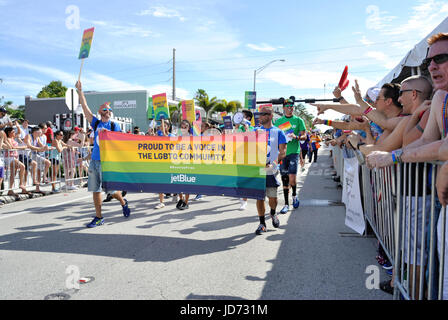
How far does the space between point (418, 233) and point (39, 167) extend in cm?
1054

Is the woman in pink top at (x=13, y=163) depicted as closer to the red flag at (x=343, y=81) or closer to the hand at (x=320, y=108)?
the hand at (x=320, y=108)

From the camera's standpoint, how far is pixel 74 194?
384 inches

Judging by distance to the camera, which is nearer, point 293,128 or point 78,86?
point 78,86

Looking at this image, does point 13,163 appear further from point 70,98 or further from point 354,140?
point 354,140

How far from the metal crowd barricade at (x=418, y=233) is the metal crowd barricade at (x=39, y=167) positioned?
9.14 metres

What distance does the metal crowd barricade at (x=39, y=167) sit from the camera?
30.3ft

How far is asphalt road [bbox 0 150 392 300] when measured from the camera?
3389 millimetres

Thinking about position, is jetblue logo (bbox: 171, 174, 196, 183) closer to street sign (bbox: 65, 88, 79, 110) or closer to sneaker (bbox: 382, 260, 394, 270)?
sneaker (bbox: 382, 260, 394, 270)

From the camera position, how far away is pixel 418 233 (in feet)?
8.55

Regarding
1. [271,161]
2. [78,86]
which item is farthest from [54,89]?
[271,161]

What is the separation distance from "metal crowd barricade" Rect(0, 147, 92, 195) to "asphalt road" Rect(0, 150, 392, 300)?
2.52 metres

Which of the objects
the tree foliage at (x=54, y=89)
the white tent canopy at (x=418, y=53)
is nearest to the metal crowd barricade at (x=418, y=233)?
the white tent canopy at (x=418, y=53)
